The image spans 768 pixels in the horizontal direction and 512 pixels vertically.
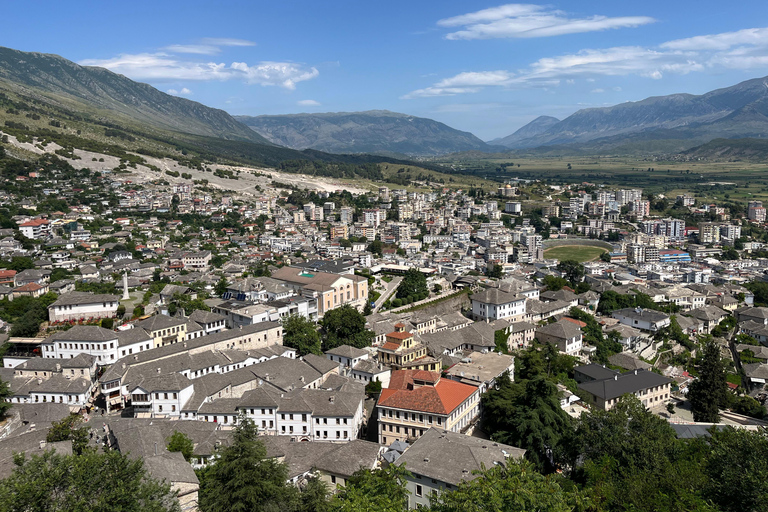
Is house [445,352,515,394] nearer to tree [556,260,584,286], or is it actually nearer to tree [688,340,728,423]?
tree [688,340,728,423]

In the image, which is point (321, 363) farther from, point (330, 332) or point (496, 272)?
point (496, 272)

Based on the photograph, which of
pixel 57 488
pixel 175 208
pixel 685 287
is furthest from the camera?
pixel 175 208

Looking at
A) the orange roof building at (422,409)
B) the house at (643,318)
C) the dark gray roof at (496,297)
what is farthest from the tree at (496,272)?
the orange roof building at (422,409)

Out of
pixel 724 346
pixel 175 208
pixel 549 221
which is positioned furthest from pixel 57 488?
pixel 549 221

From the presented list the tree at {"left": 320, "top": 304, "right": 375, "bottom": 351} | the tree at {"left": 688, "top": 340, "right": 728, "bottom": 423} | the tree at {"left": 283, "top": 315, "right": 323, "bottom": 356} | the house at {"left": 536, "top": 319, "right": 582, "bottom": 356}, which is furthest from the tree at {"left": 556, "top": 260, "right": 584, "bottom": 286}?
the tree at {"left": 283, "top": 315, "right": 323, "bottom": 356}

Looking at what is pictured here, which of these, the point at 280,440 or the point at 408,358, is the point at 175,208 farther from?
the point at 280,440

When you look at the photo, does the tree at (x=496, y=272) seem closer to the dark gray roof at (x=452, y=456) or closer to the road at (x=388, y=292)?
the road at (x=388, y=292)
